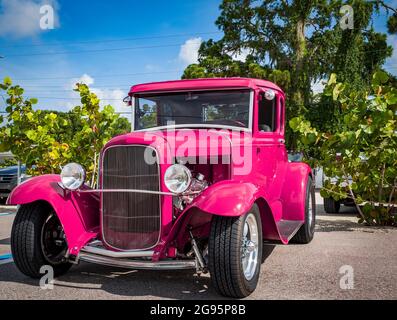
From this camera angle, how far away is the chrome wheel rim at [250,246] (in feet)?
12.2

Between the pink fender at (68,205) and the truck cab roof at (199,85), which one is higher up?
the truck cab roof at (199,85)

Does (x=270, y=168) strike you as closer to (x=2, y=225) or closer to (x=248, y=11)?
(x=2, y=225)

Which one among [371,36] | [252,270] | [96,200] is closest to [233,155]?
[252,270]

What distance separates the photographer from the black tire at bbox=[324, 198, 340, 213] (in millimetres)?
9695

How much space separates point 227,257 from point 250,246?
0.47m

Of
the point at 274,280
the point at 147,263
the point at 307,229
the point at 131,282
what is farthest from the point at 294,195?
the point at 147,263

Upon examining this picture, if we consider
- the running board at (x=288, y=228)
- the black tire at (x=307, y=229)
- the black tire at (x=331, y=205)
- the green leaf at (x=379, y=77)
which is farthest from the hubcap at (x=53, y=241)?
the black tire at (x=331, y=205)

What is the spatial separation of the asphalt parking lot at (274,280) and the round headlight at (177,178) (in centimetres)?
95

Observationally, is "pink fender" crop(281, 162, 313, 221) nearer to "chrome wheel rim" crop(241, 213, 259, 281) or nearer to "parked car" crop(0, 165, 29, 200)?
"chrome wheel rim" crop(241, 213, 259, 281)

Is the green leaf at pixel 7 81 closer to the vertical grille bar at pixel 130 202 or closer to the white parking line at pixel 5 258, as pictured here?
the white parking line at pixel 5 258

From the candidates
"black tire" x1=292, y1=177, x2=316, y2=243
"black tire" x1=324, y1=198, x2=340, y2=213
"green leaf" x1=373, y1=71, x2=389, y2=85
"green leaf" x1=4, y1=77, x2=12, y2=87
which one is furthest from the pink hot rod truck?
"black tire" x1=324, y1=198, x2=340, y2=213

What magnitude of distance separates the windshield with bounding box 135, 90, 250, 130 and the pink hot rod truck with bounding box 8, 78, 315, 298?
0.01 m

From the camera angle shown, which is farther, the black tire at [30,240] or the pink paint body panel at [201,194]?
the black tire at [30,240]

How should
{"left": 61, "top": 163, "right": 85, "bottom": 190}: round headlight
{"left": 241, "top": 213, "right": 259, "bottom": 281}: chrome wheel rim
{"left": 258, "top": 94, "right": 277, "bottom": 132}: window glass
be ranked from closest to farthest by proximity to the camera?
1. {"left": 241, "top": 213, "right": 259, "bottom": 281}: chrome wheel rim
2. {"left": 61, "top": 163, "right": 85, "bottom": 190}: round headlight
3. {"left": 258, "top": 94, "right": 277, "bottom": 132}: window glass
